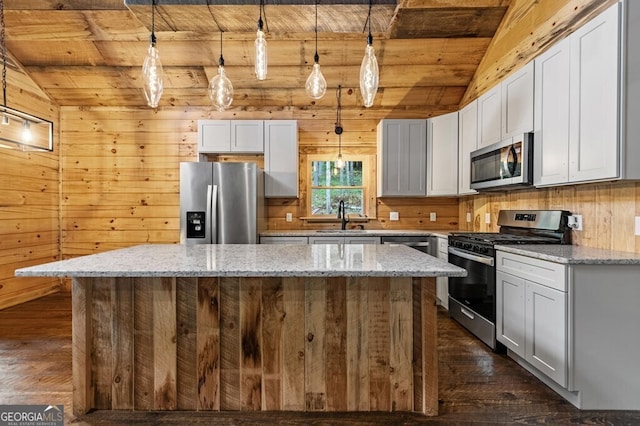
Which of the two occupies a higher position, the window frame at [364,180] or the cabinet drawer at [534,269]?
the window frame at [364,180]

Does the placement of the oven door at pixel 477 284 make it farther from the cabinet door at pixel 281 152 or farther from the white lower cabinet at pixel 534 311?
the cabinet door at pixel 281 152

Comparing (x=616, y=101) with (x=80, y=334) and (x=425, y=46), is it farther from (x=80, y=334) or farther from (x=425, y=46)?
(x=80, y=334)

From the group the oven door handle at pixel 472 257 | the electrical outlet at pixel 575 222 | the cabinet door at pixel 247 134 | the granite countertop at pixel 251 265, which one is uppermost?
the cabinet door at pixel 247 134

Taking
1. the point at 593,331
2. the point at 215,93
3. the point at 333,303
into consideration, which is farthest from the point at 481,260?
the point at 215,93

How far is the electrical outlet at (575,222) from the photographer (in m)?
2.58

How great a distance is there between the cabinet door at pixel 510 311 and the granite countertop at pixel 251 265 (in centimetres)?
90

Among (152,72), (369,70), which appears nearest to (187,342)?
(152,72)

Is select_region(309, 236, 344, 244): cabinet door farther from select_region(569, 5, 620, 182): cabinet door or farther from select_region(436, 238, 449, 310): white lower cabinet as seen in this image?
select_region(569, 5, 620, 182): cabinet door

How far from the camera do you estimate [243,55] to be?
12.8ft

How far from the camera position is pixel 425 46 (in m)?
3.80

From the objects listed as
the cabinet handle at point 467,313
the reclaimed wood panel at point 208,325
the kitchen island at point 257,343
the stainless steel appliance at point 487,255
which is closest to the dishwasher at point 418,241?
the stainless steel appliance at point 487,255

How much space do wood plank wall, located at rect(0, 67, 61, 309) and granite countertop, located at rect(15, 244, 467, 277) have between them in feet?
9.28

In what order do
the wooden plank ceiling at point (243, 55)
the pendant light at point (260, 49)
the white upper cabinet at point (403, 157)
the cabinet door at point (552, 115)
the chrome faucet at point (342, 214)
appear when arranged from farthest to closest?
the chrome faucet at point (342, 214) → the white upper cabinet at point (403, 157) → the wooden plank ceiling at point (243, 55) → the cabinet door at point (552, 115) → the pendant light at point (260, 49)

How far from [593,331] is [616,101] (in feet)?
4.38
